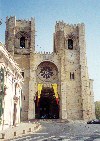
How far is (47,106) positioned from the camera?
154ft

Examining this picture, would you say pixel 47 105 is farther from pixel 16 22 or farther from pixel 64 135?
pixel 64 135

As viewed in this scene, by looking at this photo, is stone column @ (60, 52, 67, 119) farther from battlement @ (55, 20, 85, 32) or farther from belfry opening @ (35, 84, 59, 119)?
battlement @ (55, 20, 85, 32)

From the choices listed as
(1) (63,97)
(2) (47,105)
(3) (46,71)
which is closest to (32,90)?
(3) (46,71)

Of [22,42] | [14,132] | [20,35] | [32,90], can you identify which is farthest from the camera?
[22,42]

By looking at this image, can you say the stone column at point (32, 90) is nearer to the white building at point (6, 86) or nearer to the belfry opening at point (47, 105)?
the belfry opening at point (47, 105)

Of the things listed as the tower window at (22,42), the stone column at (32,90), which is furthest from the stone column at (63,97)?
the tower window at (22,42)

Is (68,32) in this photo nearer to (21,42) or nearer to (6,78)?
(21,42)

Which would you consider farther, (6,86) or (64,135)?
(6,86)

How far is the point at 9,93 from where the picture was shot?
77.5 ft

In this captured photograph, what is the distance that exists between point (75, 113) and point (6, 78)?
72.4ft

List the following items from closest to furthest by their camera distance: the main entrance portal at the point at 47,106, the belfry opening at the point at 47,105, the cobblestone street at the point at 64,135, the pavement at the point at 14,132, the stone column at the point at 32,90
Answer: the cobblestone street at the point at 64,135 < the pavement at the point at 14,132 < the stone column at the point at 32,90 < the belfry opening at the point at 47,105 < the main entrance portal at the point at 47,106

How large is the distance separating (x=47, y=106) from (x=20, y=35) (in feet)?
46.5

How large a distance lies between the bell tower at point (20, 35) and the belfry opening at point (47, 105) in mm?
7905

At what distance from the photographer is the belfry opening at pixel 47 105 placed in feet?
142
